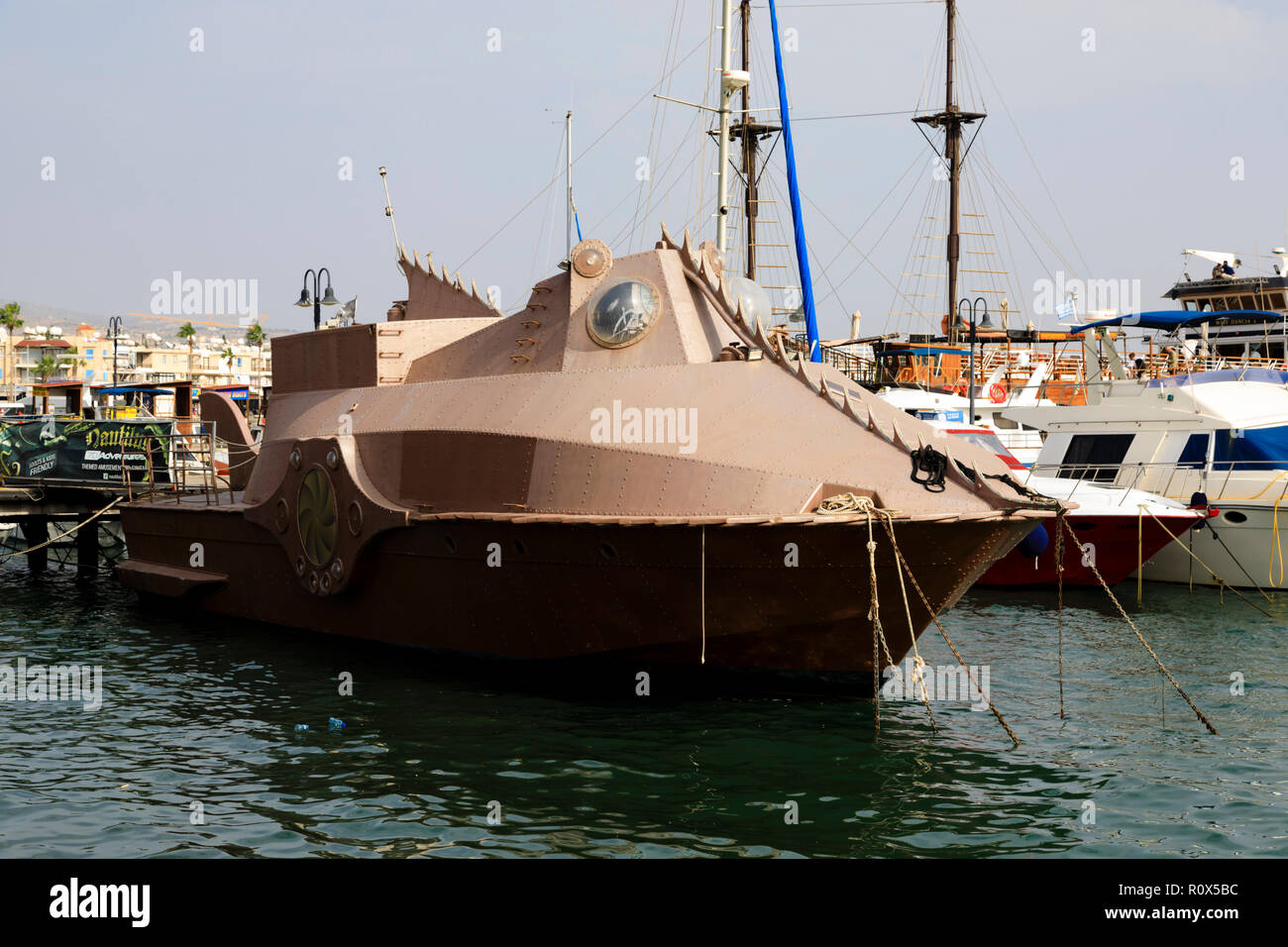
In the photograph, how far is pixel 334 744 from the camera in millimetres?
10961

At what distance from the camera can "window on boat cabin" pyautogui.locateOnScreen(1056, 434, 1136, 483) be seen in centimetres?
2475

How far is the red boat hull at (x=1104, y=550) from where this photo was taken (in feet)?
70.1

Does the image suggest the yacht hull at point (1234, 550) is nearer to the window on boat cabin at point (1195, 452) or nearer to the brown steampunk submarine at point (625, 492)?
the window on boat cabin at point (1195, 452)

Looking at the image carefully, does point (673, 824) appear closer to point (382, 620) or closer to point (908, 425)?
point (908, 425)

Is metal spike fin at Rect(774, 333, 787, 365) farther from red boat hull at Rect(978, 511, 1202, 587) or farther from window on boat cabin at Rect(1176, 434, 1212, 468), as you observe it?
window on boat cabin at Rect(1176, 434, 1212, 468)

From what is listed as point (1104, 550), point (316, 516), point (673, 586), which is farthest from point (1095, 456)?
point (316, 516)

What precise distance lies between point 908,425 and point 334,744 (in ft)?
21.5

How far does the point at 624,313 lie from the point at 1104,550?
490 inches

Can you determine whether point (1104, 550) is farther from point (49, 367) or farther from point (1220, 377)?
point (49, 367)

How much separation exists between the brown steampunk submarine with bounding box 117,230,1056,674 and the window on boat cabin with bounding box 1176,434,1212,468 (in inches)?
503

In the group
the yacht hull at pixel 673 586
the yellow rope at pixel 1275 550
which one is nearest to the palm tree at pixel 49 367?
the yacht hull at pixel 673 586
